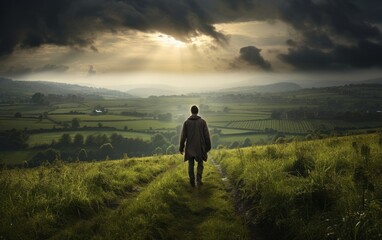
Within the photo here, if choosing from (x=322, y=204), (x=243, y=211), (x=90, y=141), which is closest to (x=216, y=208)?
(x=243, y=211)

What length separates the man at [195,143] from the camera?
45.1ft

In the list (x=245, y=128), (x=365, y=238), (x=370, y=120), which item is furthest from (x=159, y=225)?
(x=370, y=120)

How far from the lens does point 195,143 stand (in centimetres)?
1390

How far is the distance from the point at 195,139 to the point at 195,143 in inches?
7.1

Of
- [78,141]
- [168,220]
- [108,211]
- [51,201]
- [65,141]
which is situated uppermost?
[51,201]

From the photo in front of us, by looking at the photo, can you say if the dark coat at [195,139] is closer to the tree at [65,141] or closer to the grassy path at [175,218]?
the grassy path at [175,218]

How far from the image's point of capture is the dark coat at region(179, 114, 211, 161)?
13.8 metres

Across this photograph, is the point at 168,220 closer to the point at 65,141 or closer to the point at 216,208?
the point at 216,208

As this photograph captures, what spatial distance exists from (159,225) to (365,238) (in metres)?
4.65

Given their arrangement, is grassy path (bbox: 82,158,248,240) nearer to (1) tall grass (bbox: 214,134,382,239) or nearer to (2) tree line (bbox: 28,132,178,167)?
(1) tall grass (bbox: 214,134,382,239)

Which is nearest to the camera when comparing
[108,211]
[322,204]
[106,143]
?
[322,204]

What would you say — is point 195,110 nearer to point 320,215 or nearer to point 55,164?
point 55,164

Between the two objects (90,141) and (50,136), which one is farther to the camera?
(50,136)

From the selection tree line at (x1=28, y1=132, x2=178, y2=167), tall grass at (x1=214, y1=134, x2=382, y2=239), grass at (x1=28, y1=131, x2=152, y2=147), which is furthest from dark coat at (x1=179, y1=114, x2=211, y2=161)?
grass at (x1=28, y1=131, x2=152, y2=147)
